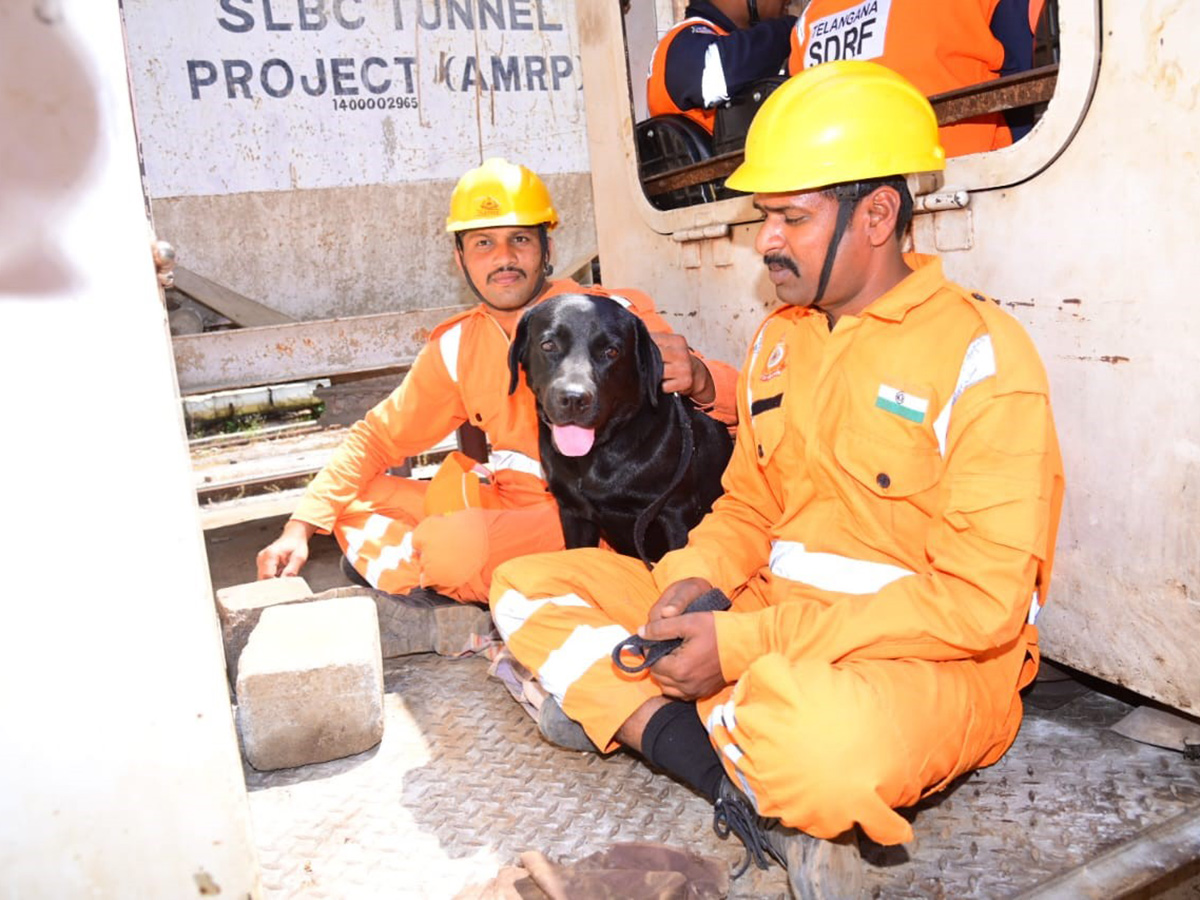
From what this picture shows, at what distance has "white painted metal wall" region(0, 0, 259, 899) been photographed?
0.90 meters

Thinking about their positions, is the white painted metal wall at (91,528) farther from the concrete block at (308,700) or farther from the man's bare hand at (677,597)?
the concrete block at (308,700)

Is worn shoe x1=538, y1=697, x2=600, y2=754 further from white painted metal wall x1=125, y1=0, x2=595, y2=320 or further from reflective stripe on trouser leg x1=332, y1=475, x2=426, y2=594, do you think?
white painted metal wall x1=125, y1=0, x2=595, y2=320

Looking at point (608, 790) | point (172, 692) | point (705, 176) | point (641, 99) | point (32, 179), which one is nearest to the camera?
point (32, 179)

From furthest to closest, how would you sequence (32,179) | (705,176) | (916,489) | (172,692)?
(705,176) < (916,489) < (172,692) < (32,179)

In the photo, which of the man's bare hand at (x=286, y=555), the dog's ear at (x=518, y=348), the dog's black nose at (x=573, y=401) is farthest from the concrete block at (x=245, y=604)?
the dog's black nose at (x=573, y=401)

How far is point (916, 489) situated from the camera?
1746 millimetres

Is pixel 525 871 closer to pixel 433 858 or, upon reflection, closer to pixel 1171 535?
pixel 433 858

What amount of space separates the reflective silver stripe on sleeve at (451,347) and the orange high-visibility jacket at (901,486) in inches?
48.9

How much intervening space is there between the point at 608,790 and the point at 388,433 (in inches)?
59.6

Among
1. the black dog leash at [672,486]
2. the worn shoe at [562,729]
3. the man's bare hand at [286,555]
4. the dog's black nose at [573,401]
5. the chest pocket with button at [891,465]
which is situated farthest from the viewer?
the man's bare hand at [286,555]

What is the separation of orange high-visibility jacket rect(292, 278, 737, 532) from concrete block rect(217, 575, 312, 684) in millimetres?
288

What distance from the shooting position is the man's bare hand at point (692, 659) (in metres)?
1.73

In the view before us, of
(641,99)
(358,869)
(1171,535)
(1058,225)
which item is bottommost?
(358,869)

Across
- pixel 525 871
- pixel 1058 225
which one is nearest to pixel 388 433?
pixel 525 871
